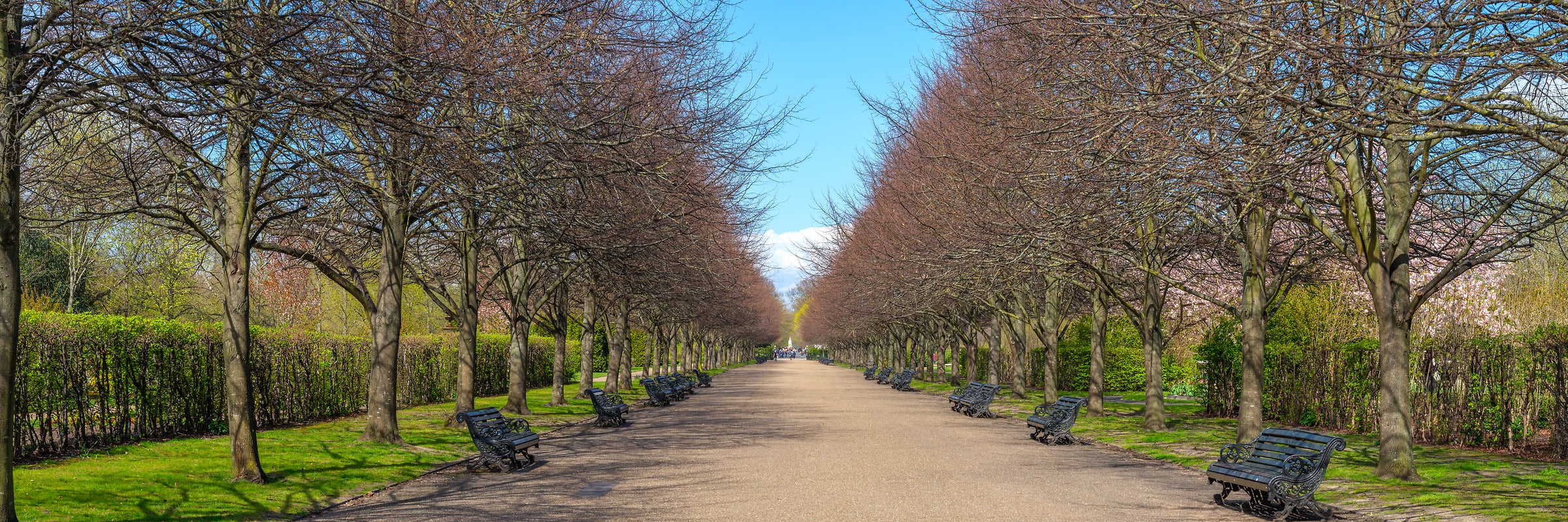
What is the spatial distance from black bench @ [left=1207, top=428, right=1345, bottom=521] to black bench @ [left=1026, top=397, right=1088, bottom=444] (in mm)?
6638

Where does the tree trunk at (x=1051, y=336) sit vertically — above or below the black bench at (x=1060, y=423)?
above

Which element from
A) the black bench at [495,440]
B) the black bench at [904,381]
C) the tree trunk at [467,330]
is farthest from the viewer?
the black bench at [904,381]

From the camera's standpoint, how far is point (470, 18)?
10055mm

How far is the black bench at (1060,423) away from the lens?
709 inches

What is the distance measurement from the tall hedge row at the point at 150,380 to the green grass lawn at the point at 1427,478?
46.8ft

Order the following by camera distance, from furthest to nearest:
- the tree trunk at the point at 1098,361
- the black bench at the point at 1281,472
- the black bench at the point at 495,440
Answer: the tree trunk at the point at 1098,361 < the black bench at the point at 495,440 < the black bench at the point at 1281,472

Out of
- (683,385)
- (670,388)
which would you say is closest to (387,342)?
(670,388)

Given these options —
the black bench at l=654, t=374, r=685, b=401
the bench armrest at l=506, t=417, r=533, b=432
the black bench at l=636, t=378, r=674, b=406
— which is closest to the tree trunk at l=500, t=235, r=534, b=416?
the black bench at l=636, t=378, r=674, b=406

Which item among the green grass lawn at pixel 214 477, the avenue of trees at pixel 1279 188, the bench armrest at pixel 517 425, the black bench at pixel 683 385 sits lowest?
the black bench at pixel 683 385

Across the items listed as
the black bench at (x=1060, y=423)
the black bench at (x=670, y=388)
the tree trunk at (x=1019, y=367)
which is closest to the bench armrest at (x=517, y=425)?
the black bench at (x=1060, y=423)

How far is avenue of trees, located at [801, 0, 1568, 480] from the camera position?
312 inches

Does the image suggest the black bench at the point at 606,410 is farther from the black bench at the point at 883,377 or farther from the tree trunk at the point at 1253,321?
the black bench at the point at 883,377

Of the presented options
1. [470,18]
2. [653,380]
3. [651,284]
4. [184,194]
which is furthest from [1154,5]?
[653,380]

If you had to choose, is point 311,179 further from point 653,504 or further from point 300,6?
point 653,504
